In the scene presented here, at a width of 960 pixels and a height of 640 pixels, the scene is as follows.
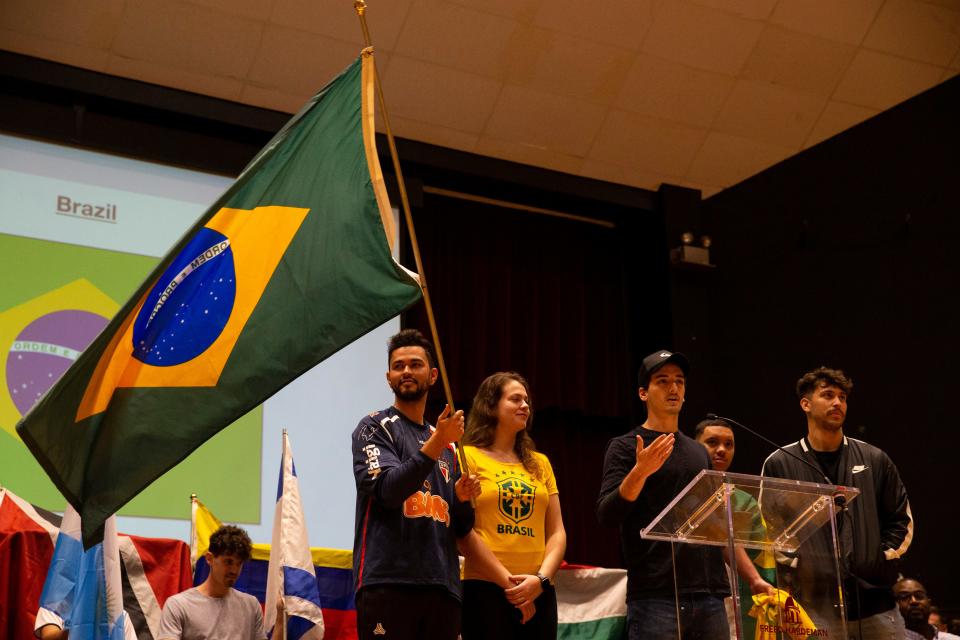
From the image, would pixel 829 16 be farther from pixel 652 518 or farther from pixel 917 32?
pixel 652 518

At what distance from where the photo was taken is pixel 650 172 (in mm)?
8000

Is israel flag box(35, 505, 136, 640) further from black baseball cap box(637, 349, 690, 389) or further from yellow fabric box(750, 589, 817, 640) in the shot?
yellow fabric box(750, 589, 817, 640)

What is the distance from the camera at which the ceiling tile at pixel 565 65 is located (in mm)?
7051

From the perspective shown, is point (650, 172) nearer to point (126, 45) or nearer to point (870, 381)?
point (870, 381)

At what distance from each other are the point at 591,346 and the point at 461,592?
16.3ft

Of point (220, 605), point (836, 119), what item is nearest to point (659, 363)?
point (220, 605)

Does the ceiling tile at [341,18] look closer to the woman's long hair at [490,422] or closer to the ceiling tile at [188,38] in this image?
the ceiling tile at [188,38]

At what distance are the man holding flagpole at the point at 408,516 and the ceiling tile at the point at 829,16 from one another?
452 centimetres

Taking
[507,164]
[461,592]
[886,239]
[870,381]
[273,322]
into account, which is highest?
[507,164]

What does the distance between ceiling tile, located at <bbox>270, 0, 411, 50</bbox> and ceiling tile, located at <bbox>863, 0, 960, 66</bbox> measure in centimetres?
294

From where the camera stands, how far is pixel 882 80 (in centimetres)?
767

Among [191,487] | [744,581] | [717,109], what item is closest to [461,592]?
[744,581]

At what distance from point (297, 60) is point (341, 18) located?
35 centimetres

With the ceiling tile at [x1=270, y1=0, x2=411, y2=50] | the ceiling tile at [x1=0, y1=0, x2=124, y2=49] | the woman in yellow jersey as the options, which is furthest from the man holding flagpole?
the ceiling tile at [x1=0, y1=0, x2=124, y2=49]
